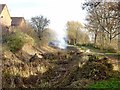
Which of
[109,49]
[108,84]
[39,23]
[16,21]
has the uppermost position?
[16,21]

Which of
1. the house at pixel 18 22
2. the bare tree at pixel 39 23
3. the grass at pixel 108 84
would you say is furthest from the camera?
the bare tree at pixel 39 23

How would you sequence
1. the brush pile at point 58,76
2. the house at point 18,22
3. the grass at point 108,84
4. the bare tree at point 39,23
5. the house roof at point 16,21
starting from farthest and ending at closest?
the house roof at point 16,21
the bare tree at point 39,23
the house at point 18,22
the brush pile at point 58,76
the grass at point 108,84

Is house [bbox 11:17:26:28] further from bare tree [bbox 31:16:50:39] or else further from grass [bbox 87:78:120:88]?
grass [bbox 87:78:120:88]

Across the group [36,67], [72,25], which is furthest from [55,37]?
[36,67]

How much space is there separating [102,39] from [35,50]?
1116 centimetres

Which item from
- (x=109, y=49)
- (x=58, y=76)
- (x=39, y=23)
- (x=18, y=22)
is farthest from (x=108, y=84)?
(x=39, y=23)

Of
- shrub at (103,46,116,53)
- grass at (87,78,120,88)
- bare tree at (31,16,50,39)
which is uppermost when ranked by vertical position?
bare tree at (31,16,50,39)

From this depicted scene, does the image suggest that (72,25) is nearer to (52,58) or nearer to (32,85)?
(52,58)

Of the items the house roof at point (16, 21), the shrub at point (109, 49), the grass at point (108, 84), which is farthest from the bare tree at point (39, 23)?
the grass at point (108, 84)

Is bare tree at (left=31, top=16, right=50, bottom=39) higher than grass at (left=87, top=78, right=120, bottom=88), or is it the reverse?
bare tree at (left=31, top=16, right=50, bottom=39)

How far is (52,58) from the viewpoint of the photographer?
22.2 metres

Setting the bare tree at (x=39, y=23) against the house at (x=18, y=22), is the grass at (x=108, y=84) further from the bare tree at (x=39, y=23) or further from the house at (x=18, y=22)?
the bare tree at (x=39, y=23)

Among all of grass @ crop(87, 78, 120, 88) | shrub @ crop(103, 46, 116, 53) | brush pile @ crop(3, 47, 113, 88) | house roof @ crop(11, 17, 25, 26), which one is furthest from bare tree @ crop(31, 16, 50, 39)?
grass @ crop(87, 78, 120, 88)

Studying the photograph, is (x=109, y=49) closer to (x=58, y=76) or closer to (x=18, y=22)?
(x=18, y=22)
